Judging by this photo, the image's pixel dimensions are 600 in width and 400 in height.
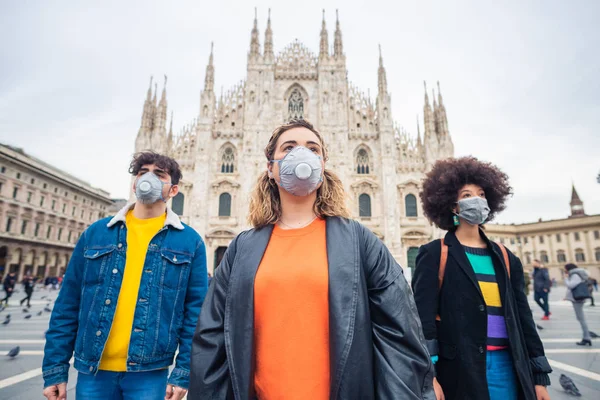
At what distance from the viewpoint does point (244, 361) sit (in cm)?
140

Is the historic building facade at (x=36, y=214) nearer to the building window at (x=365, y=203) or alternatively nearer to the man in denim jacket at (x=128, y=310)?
the building window at (x=365, y=203)

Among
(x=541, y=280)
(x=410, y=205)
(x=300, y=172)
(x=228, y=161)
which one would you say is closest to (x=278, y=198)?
(x=300, y=172)

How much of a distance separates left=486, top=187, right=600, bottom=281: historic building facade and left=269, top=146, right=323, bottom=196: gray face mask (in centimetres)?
4544

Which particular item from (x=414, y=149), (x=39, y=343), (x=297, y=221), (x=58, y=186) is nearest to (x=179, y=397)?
(x=297, y=221)

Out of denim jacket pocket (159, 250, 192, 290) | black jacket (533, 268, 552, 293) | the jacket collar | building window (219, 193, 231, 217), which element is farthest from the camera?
building window (219, 193, 231, 217)

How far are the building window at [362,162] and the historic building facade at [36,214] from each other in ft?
103

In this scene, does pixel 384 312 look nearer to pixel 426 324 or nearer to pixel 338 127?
pixel 426 324

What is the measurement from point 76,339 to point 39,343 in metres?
5.92

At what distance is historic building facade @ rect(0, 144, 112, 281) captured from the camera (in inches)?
1147

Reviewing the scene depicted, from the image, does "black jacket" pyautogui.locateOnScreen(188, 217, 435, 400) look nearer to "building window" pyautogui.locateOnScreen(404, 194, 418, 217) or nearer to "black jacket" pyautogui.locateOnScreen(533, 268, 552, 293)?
"black jacket" pyautogui.locateOnScreen(533, 268, 552, 293)

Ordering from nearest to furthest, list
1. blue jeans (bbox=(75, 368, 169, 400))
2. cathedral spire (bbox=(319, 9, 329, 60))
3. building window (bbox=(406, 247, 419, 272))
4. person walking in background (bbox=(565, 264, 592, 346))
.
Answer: blue jeans (bbox=(75, 368, 169, 400)) < person walking in background (bbox=(565, 264, 592, 346)) < building window (bbox=(406, 247, 419, 272)) < cathedral spire (bbox=(319, 9, 329, 60))

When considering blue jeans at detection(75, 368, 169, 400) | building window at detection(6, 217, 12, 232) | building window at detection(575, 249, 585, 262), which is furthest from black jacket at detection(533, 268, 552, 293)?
building window at detection(575, 249, 585, 262)

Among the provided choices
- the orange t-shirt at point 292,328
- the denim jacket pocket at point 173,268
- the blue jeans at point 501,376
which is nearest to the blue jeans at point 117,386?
the denim jacket pocket at point 173,268

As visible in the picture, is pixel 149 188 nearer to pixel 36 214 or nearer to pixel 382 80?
pixel 382 80
